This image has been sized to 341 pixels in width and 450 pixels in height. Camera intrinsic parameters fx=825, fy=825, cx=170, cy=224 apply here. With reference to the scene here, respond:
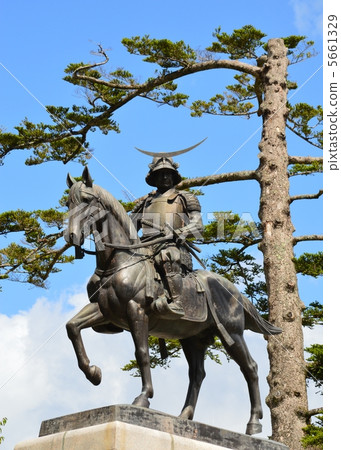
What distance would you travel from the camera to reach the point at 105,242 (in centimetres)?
820

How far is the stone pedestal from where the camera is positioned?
6.87 m

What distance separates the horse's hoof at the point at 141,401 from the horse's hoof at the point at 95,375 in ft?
1.82

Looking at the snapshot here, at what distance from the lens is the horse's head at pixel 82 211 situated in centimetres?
784

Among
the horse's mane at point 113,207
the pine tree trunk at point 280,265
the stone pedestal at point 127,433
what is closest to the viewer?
the stone pedestal at point 127,433

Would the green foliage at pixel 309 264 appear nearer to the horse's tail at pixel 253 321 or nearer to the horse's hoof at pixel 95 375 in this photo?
the horse's tail at pixel 253 321

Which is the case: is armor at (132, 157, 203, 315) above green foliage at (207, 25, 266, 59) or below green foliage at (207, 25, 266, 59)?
below

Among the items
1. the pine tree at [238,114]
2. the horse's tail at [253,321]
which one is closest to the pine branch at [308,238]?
the pine tree at [238,114]

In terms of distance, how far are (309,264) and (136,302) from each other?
8214mm

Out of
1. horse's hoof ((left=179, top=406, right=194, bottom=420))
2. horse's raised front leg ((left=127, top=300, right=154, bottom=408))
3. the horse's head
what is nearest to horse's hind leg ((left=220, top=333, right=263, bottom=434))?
horse's hoof ((left=179, top=406, right=194, bottom=420))

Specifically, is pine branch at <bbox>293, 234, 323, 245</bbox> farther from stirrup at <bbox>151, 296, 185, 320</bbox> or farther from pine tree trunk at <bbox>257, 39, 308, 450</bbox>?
stirrup at <bbox>151, 296, 185, 320</bbox>

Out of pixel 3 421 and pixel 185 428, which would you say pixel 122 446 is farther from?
pixel 3 421

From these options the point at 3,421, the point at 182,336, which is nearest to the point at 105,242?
the point at 182,336

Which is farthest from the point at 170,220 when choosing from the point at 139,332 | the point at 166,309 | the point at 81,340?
the point at 81,340

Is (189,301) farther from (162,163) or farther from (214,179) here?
(214,179)
